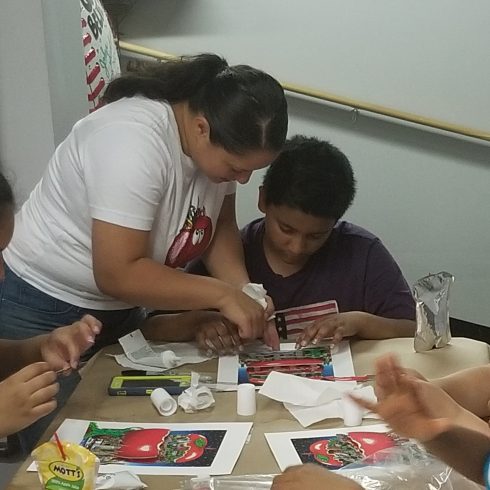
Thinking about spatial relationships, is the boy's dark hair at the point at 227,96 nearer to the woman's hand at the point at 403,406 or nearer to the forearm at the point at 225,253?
the forearm at the point at 225,253

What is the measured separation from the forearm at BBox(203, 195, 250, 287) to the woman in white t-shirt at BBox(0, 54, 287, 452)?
0.17 ft

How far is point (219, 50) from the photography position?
285 cm

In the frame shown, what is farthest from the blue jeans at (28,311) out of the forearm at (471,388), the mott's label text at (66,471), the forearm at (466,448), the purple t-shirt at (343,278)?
the forearm at (466,448)

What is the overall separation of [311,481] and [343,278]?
880 millimetres

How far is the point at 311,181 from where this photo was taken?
162 centimetres

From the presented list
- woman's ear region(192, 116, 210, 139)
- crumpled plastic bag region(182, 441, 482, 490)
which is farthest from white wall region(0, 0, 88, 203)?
crumpled plastic bag region(182, 441, 482, 490)

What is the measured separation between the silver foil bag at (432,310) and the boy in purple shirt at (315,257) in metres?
0.11

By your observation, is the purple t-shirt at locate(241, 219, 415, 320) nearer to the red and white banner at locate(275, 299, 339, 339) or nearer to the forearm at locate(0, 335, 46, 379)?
the red and white banner at locate(275, 299, 339, 339)

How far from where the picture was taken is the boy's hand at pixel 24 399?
104cm

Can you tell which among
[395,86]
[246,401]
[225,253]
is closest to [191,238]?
[225,253]

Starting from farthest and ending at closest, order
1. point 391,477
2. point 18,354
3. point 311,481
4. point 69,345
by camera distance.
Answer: point 18,354, point 69,345, point 391,477, point 311,481

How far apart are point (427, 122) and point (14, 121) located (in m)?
1.42

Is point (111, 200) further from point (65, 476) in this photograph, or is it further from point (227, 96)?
point (65, 476)

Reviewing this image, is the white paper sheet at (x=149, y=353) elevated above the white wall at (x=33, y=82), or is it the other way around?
the white wall at (x=33, y=82)
